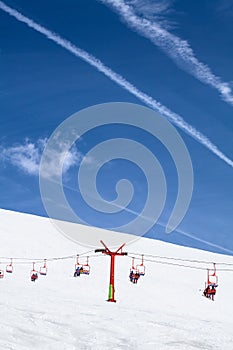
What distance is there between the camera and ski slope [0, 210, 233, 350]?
10078mm

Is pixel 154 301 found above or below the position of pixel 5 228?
below

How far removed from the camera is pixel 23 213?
182ft

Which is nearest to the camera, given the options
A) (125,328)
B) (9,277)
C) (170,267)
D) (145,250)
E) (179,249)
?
(125,328)

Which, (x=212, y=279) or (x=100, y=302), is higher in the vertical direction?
(x=212, y=279)

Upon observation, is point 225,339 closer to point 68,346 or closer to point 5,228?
point 68,346

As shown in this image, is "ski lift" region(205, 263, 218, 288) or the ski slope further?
"ski lift" region(205, 263, 218, 288)

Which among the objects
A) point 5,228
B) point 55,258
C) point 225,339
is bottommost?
point 225,339

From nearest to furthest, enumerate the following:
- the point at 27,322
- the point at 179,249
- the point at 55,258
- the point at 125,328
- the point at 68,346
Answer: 1. the point at 68,346
2. the point at 27,322
3. the point at 125,328
4. the point at 55,258
5. the point at 179,249

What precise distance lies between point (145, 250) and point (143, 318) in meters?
37.3

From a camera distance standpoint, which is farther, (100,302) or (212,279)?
(212,279)

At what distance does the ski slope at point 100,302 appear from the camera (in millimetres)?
10078

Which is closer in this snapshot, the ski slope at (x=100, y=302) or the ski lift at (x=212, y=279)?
the ski slope at (x=100, y=302)

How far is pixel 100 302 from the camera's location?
19.6m

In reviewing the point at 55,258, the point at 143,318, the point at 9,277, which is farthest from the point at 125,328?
the point at 55,258
